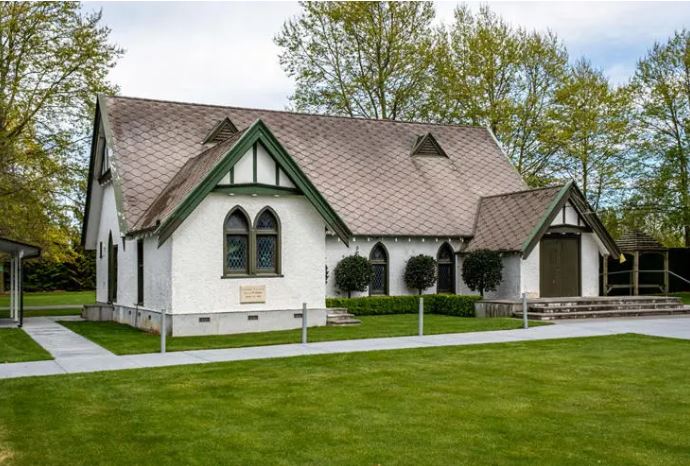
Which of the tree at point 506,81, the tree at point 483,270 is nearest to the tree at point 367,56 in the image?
the tree at point 506,81

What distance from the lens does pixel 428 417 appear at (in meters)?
9.70

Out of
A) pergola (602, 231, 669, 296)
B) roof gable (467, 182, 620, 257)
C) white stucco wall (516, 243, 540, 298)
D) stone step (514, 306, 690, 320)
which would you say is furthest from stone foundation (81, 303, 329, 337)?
pergola (602, 231, 669, 296)

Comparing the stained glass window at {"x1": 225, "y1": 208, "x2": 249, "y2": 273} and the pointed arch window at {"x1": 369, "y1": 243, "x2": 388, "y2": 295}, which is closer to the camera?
the stained glass window at {"x1": 225, "y1": 208, "x2": 249, "y2": 273}

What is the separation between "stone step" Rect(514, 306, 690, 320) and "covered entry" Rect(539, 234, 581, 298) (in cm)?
240

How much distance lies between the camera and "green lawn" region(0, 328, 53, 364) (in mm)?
15378

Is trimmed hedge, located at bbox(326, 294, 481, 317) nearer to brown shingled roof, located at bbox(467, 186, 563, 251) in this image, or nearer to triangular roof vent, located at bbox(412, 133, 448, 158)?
brown shingled roof, located at bbox(467, 186, 563, 251)

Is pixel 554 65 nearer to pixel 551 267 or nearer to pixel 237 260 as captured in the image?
pixel 551 267

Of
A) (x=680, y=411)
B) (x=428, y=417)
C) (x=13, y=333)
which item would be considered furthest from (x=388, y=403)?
(x=13, y=333)

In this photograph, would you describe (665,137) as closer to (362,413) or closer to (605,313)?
(605,313)

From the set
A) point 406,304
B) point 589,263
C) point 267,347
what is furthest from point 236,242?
point 589,263

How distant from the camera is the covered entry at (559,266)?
27.3 meters

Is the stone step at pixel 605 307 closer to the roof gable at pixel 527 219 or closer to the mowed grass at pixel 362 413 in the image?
the roof gable at pixel 527 219

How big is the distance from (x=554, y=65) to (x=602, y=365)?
3385 centimetres

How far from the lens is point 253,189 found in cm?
2103
